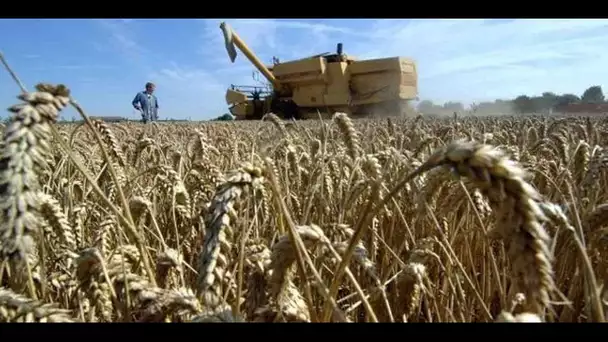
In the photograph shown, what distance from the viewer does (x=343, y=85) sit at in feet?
63.7

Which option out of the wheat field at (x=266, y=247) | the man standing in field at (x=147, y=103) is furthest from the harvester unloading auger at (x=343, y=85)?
the wheat field at (x=266, y=247)

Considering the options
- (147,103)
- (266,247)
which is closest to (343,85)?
(147,103)

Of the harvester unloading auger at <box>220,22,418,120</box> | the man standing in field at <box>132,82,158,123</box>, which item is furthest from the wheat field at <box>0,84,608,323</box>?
the harvester unloading auger at <box>220,22,418,120</box>

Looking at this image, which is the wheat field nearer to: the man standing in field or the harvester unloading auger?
the man standing in field

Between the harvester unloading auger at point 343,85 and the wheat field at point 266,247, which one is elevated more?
the harvester unloading auger at point 343,85

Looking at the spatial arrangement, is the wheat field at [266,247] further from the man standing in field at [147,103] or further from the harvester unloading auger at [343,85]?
the harvester unloading auger at [343,85]

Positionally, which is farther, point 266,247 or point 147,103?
Result: point 147,103

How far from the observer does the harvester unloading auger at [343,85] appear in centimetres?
1916

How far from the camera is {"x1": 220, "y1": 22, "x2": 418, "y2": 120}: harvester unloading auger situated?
19156 millimetres

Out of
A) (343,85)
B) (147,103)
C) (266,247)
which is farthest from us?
(343,85)

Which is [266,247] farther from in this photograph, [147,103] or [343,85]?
[343,85]

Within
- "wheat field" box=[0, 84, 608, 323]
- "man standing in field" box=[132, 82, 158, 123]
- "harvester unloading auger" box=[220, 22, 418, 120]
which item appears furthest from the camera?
Answer: "harvester unloading auger" box=[220, 22, 418, 120]

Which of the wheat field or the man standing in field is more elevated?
the man standing in field
